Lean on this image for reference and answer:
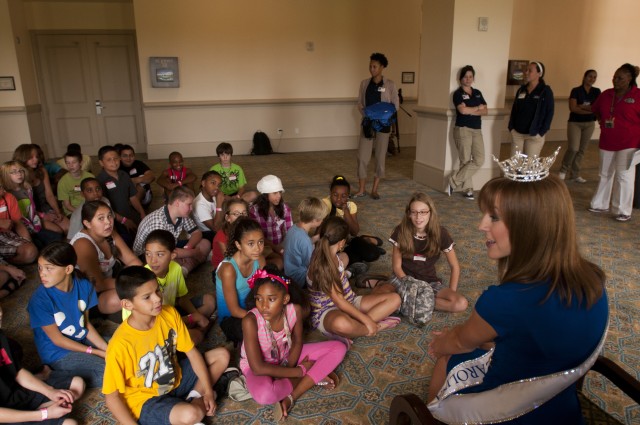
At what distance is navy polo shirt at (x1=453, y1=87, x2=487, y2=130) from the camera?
6023 mm

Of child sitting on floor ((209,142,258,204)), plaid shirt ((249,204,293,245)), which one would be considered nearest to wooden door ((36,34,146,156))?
child sitting on floor ((209,142,258,204))

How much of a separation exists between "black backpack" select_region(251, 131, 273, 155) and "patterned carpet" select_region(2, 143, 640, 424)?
326cm

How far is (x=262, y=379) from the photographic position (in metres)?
2.33

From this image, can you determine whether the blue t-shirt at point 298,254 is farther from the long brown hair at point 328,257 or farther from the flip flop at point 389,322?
the flip flop at point 389,322

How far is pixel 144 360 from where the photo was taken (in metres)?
2.08

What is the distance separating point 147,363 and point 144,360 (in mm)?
22

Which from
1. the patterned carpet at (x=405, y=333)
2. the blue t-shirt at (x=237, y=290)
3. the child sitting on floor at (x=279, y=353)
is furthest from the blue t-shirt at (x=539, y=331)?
the blue t-shirt at (x=237, y=290)

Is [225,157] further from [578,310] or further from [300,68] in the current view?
[300,68]

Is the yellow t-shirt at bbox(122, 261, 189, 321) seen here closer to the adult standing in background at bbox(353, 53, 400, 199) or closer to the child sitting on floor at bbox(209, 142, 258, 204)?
the child sitting on floor at bbox(209, 142, 258, 204)

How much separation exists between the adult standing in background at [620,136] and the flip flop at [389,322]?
3.50m

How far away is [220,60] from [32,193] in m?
5.58

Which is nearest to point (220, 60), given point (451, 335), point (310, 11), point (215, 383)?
point (310, 11)

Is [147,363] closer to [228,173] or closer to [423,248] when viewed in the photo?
[423,248]

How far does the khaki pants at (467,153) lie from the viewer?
615 cm
